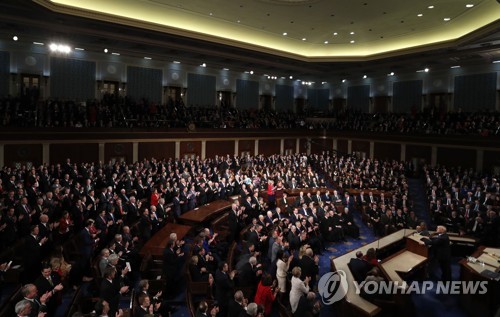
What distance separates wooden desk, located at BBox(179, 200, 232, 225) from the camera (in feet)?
33.6

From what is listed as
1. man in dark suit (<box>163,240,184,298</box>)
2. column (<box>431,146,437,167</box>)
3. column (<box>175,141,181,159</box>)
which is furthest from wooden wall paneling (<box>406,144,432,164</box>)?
man in dark suit (<box>163,240,184,298</box>)

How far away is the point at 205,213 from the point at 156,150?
8640 millimetres

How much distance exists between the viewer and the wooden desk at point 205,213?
1024 centimetres

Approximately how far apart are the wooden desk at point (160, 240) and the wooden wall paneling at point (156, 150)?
9058 mm

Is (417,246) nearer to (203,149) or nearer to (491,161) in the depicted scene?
(491,161)

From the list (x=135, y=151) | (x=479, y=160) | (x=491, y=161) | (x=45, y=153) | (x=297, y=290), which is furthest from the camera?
(x=135, y=151)

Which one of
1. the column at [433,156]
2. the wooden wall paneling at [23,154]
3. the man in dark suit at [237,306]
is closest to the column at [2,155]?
the wooden wall paneling at [23,154]

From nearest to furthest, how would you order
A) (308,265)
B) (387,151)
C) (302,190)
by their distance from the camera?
(308,265) < (302,190) < (387,151)

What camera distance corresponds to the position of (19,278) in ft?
20.3

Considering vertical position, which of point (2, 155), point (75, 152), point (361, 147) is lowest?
point (2, 155)

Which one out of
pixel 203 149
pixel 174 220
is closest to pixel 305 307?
pixel 174 220

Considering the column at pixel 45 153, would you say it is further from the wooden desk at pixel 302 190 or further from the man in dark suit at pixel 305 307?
the man in dark suit at pixel 305 307

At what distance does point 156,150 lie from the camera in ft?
60.1

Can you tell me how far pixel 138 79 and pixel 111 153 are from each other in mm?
6275
